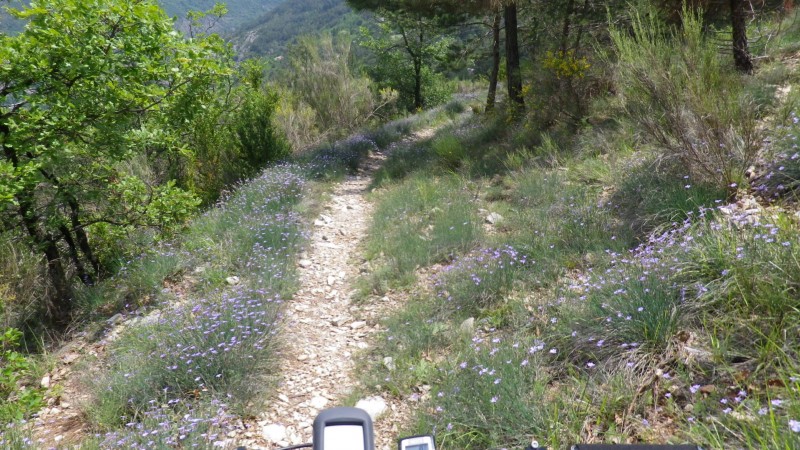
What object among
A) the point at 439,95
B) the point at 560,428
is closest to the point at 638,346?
the point at 560,428

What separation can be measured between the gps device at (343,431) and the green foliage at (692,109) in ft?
12.2

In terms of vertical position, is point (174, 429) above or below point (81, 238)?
below

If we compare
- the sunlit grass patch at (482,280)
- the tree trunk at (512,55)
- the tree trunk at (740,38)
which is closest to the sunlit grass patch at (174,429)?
the sunlit grass patch at (482,280)

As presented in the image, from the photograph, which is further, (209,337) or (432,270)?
(432,270)

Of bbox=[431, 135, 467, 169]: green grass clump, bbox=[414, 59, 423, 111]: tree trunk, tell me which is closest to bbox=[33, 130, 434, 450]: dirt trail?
bbox=[431, 135, 467, 169]: green grass clump

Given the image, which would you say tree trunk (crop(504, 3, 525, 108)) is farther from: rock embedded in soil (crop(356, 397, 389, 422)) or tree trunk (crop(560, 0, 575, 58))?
rock embedded in soil (crop(356, 397, 389, 422))

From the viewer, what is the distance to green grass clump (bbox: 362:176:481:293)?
199 inches

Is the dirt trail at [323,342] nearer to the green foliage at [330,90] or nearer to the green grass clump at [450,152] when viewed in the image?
the green grass clump at [450,152]

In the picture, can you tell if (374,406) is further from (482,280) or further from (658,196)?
(658,196)

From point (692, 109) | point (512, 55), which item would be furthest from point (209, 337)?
point (512, 55)

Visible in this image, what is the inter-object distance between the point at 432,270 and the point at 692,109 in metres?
2.72

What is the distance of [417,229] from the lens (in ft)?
19.8

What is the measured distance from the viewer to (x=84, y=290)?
5348 millimetres

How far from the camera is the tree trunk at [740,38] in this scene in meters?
5.94
